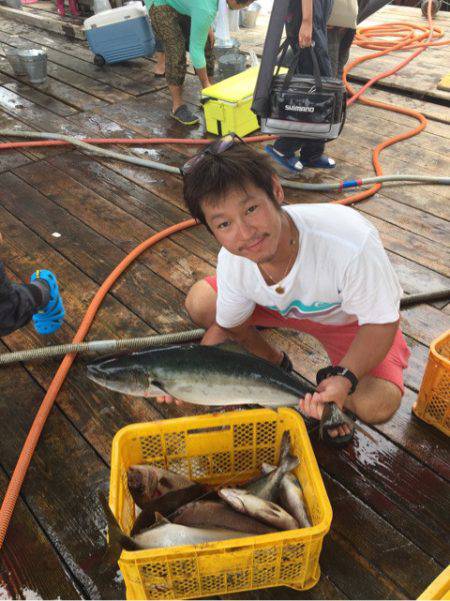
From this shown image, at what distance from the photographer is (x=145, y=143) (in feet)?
14.2

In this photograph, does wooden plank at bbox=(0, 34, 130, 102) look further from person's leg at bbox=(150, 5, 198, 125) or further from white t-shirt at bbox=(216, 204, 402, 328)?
white t-shirt at bbox=(216, 204, 402, 328)

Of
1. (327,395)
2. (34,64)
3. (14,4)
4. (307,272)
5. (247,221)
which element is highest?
(14,4)

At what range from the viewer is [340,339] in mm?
1950

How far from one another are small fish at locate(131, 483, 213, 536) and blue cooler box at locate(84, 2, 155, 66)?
5664 millimetres

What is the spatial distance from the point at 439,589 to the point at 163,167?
11.3 ft

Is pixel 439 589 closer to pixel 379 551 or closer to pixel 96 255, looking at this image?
pixel 379 551

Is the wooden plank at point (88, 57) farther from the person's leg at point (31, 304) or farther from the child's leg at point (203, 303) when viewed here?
the child's leg at point (203, 303)

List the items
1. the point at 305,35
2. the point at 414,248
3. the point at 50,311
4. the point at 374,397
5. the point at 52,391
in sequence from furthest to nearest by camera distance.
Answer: the point at 305,35 < the point at 414,248 < the point at 50,311 < the point at 52,391 < the point at 374,397

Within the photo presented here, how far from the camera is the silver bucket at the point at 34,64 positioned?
5340mm

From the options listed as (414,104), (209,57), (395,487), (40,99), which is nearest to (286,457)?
(395,487)

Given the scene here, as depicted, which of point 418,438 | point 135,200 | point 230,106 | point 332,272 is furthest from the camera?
point 230,106

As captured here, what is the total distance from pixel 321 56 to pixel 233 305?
8.16 feet

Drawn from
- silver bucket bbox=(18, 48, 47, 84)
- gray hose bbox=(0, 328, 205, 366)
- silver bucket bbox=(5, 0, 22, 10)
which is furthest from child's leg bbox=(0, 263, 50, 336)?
silver bucket bbox=(5, 0, 22, 10)

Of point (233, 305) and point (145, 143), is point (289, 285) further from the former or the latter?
point (145, 143)
